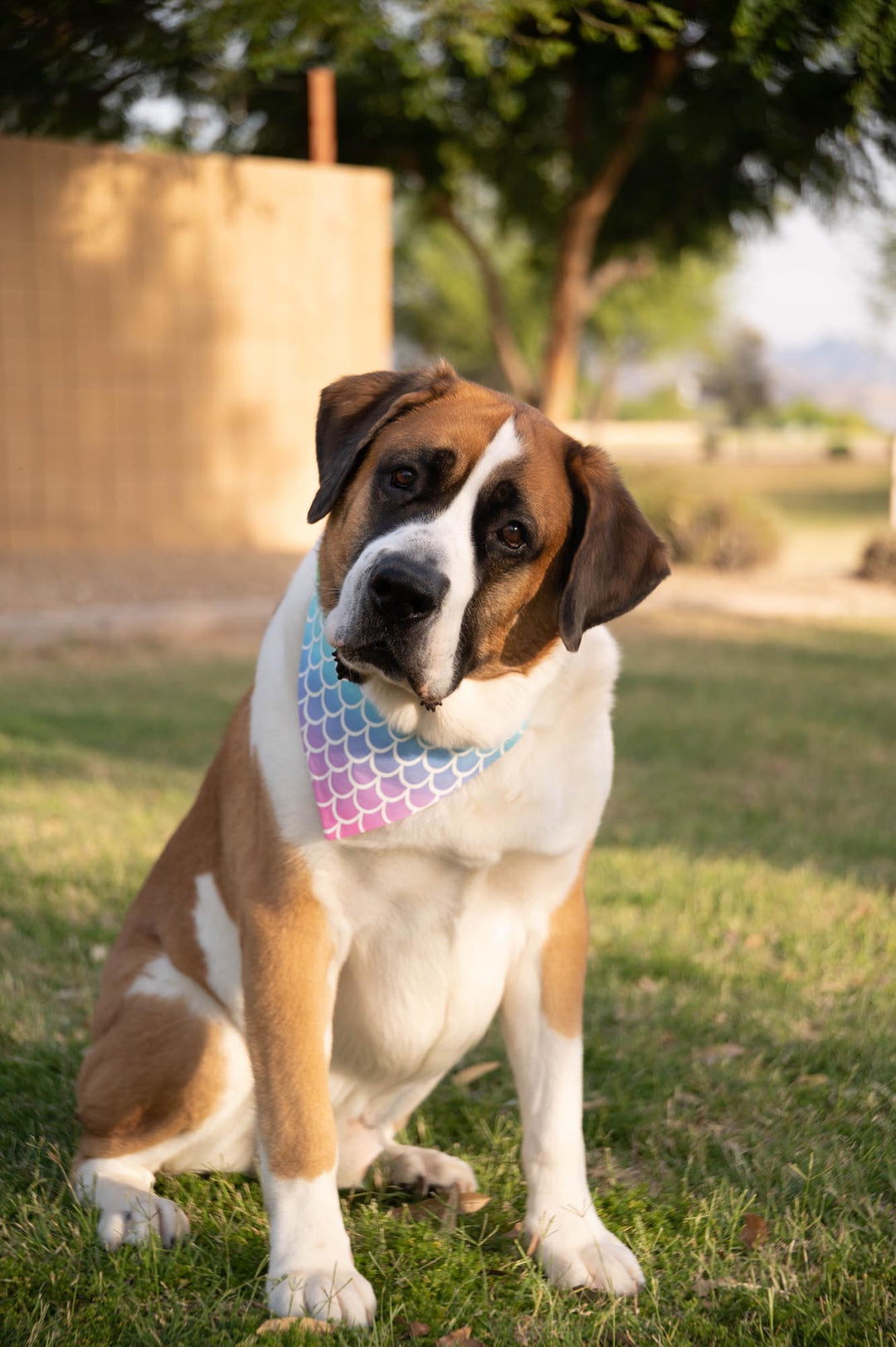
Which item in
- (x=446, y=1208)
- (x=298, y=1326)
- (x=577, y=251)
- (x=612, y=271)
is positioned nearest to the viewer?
(x=298, y=1326)

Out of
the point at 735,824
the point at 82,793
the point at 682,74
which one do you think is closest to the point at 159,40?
the point at 82,793

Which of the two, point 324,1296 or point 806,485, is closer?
point 324,1296

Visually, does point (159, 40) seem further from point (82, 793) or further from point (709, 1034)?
point (709, 1034)

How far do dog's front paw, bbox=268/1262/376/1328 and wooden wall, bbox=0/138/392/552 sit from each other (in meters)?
12.6

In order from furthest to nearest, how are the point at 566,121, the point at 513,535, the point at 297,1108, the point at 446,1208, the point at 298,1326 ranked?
the point at 566,121 → the point at 446,1208 → the point at 513,535 → the point at 297,1108 → the point at 298,1326

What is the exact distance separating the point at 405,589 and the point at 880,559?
14030mm

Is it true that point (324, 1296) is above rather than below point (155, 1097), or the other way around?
below

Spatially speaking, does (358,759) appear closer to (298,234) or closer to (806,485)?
(298,234)

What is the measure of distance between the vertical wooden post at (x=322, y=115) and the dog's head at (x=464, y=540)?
14.2m

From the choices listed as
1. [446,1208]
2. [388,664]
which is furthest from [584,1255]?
[388,664]

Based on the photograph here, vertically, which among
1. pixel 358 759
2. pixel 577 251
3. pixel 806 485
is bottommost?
pixel 806 485

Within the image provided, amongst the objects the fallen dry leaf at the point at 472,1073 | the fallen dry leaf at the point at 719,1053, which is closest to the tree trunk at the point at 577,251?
the fallen dry leaf at the point at 719,1053

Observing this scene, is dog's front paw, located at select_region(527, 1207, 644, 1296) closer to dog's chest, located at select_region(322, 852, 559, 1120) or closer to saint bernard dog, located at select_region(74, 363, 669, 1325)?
saint bernard dog, located at select_region(74, 363, 669, 1325)

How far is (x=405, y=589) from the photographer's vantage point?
269 cm
